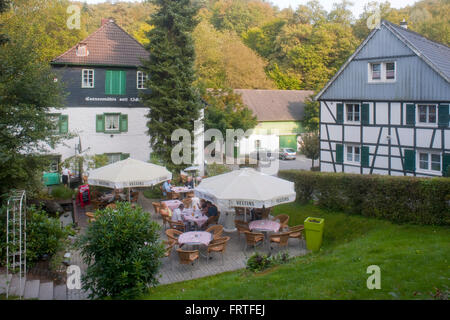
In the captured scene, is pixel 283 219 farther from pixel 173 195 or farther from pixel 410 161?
pixel 410 161

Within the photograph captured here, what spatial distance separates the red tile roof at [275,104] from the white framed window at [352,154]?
1681cm

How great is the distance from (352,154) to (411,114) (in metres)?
4.14

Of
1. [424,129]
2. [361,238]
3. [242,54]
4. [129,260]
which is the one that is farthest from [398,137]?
[242,54]

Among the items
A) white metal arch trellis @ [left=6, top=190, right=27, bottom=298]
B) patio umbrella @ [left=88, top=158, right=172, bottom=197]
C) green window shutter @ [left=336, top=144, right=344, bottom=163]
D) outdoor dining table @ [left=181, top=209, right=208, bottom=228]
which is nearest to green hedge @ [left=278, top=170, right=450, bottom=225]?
outdoor dining table @ [left=181, top=209, right=208, bottom=228]

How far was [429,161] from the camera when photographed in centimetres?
2164

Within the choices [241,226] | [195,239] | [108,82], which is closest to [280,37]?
[108,82]

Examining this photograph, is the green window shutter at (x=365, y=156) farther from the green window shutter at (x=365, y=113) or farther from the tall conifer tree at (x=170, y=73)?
the tall conifer tree at (x=170, y=73)

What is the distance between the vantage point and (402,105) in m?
22.7

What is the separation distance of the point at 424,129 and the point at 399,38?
16.3 ft

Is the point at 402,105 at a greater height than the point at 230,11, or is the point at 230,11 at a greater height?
the point at 230,11

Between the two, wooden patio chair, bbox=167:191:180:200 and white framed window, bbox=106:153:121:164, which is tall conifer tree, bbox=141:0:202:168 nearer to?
white framed window, bbox=106:153:121:164

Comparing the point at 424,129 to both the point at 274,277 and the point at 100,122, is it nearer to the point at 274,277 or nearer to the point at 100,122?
the point at 274,277

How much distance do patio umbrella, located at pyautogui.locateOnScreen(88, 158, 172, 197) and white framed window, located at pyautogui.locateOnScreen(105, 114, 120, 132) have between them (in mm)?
9560

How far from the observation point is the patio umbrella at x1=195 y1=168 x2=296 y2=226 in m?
12.6
